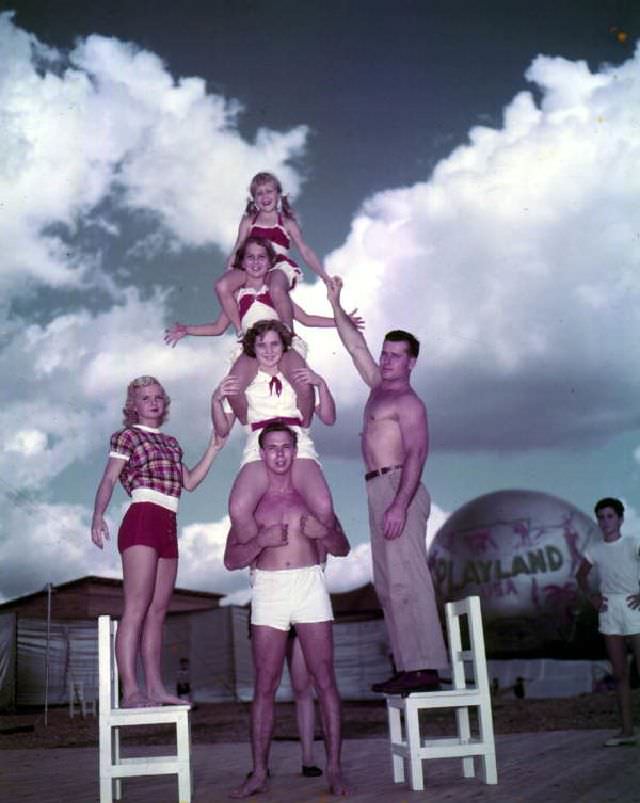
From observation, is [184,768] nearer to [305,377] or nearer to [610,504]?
[305,377]

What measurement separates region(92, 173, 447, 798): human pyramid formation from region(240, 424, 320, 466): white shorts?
1cm

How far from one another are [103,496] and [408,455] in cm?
205

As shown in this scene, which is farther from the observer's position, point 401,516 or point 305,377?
point 305,377

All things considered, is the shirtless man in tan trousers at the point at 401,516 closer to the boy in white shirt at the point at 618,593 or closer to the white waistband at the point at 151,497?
the white waistband at the point at 151,497

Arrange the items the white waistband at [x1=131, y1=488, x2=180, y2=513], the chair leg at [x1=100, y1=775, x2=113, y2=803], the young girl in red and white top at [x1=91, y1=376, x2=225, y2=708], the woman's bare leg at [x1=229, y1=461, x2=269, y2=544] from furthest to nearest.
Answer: the white waistband at [x1=131, y1=488, x2=180, y2=513] < the young girl in red and white top at [x1=91, y1=376, x2=225, y2=708] < the woman's bare leg at [x1=229, y1=461, x2=269, y2=544] < the chair leg at [x1=100, y1=775, x2=113, y2=803]

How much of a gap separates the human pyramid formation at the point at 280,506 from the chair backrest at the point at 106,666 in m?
0.16

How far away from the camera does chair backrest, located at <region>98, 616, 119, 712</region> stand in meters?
5.15

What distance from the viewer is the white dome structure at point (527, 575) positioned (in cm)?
1424

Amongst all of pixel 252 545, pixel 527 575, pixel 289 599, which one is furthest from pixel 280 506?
pixel 527 575

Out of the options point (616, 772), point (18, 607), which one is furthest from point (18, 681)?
point (616, 772)

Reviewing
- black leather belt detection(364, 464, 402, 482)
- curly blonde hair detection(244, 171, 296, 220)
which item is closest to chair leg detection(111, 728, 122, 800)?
black leather belt detection(364, 464, 402, 482)

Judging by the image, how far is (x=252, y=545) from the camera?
211 inches

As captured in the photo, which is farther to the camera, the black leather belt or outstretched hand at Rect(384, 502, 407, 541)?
the black leather belt

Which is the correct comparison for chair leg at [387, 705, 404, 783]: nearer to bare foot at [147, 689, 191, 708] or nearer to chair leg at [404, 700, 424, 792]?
chair leg at [404, 700, 424, 792]
